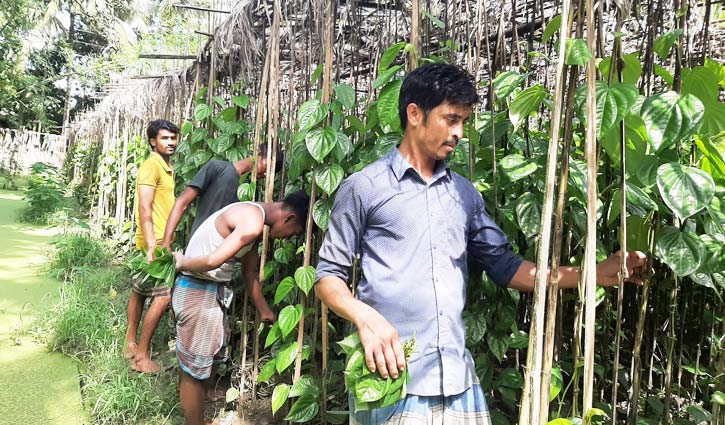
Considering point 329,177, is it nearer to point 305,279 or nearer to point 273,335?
point 305,279

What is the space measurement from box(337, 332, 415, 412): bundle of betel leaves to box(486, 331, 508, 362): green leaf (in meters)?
0.49

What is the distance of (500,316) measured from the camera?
4.65 ft

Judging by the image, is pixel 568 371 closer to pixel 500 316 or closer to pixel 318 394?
pixel 500 316

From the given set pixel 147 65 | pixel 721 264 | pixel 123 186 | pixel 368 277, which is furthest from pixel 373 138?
pixel 147 65

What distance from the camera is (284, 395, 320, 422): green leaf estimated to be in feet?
5.88

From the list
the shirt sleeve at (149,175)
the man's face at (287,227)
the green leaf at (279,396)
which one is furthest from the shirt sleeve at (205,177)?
the green leaf at (279,396)

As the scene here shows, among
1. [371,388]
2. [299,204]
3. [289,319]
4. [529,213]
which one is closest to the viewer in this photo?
[371,388]

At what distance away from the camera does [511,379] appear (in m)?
1.46

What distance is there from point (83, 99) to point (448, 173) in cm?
2281

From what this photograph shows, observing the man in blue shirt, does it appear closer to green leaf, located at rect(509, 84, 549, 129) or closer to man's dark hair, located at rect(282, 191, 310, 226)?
green leaf, located at rect(509, 84, 549, 129)

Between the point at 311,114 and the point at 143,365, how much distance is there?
1.55 meters

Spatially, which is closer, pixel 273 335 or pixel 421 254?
pixel 421 254

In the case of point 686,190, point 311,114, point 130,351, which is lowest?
point 130,351

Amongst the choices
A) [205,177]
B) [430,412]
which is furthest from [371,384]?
[205,177]
